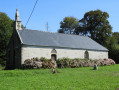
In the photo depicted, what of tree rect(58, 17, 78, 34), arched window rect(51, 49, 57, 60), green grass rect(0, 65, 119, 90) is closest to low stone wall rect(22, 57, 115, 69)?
arched window rect(51, 49, 57, 60)

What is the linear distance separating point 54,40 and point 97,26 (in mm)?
23491

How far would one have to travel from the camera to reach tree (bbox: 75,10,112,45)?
48.8 metres

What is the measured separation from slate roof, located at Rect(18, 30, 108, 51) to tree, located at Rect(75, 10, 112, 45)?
42.1 feet

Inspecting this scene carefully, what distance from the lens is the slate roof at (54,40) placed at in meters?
28.1

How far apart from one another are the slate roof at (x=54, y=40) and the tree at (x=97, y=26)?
12828 millimetres

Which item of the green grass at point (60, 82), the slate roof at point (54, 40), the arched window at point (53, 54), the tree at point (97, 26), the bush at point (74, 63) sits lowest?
the green grass at point (60, 82)

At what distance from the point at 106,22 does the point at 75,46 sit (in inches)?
876

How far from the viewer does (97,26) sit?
5022cm

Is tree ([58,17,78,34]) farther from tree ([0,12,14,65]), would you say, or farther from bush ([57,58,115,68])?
bush ([57,58,115,68])

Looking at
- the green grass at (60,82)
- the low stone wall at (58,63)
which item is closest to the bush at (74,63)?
the low stone wall at (58,63)

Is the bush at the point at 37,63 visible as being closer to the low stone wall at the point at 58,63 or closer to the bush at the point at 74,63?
the low stone wall at the point at 58,63

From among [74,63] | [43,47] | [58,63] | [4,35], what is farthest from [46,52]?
[4,35]

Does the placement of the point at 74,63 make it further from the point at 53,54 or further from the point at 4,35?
the point at 4,35

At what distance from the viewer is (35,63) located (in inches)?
971
